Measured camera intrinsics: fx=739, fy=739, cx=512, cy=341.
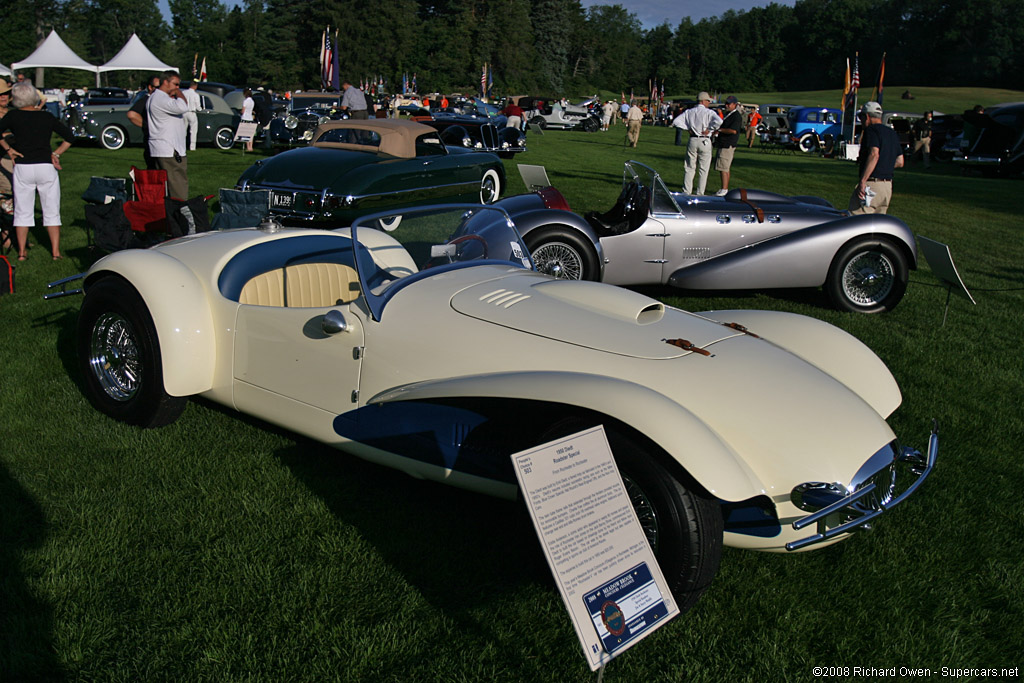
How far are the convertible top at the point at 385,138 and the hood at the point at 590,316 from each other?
7.59 m

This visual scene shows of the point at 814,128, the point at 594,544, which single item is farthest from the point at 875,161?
the point at 814,128

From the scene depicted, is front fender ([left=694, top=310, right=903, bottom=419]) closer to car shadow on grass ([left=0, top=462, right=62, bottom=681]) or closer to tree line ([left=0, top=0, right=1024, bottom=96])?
car shadow on grass ([left=0, top=462, right=62, bottom=681])

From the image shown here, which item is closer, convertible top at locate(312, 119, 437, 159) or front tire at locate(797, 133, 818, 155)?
convertible top at locate(312, 119, 437, 159)

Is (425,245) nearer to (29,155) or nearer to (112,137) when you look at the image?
(29,155)

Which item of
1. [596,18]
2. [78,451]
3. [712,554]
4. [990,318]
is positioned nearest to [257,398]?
[78,451]

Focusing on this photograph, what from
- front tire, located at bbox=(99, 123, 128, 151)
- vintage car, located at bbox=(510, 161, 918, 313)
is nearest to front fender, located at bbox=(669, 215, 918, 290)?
vintage car, located at bbox=(510, 161, 918, 313)

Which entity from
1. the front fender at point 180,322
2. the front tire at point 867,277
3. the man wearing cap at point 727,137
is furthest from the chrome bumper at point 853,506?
the man wearing cap at point 727,137

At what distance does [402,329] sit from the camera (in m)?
3.37

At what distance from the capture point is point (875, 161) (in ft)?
28.7

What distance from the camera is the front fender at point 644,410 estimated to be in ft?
8.28

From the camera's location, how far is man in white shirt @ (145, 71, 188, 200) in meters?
9.42

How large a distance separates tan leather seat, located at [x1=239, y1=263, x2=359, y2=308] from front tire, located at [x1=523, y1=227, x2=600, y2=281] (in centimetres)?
304

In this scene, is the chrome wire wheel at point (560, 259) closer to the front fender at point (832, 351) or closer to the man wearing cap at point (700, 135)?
the front fender at point (832, 351)

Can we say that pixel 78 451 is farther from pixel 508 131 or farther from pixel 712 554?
pixel 508 131
